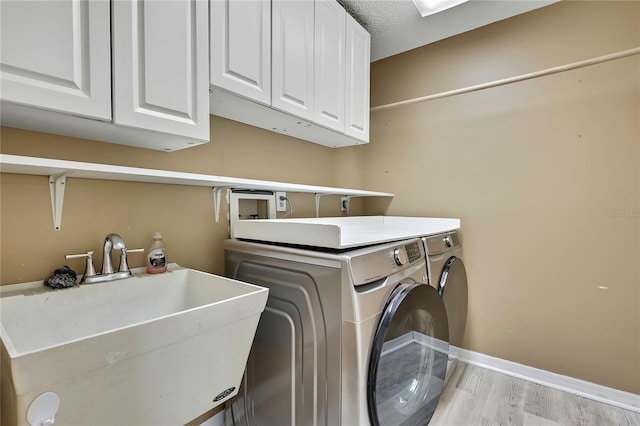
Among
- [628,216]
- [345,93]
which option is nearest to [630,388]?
[628,216]

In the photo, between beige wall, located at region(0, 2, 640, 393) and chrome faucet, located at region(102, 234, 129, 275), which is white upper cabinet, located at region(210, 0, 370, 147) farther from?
chrome faucet, located at region(102, 234, 129, 275)

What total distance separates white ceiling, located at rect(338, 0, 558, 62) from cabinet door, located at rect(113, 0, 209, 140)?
4.05 feet

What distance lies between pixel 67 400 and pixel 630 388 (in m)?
2.76

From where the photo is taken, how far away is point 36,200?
1085mm

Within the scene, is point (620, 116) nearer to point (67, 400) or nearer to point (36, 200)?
point (67, 400)

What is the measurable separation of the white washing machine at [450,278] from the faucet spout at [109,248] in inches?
55.9

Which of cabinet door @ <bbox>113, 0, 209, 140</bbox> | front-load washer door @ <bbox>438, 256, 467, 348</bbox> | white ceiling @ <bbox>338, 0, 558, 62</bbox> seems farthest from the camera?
white ceiling @ <bbox>338, 0, 558, 62</bbox>

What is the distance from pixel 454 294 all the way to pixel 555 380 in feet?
3.09

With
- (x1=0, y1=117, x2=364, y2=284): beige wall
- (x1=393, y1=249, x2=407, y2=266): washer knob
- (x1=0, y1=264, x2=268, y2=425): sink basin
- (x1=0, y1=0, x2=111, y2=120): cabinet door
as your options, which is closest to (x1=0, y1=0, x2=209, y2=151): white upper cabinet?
(x1=0, y1=0, x2=111, y2=120): cabinet door

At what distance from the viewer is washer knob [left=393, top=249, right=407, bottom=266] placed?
1.30 meters

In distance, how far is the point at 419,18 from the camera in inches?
81.5

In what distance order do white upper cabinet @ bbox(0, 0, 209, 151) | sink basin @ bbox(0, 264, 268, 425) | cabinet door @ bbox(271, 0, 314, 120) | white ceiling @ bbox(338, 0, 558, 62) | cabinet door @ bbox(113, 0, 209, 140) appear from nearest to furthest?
sink basin @ bbox(0, 264, 268, 425), white upper cabinet @ bbox(0, 0, 209, 151), cabinet door @ bbox(113, 0, 209, 140), cabinet door @ bbox(271, 0, 314, 120), white ceiling @ bbox(338, 0, 558, 62)

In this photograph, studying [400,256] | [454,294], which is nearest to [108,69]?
[400,256]

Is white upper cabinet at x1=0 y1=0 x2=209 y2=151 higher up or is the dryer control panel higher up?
white upper cabinet at x1=0 y1=0 x2=209 y2=151
